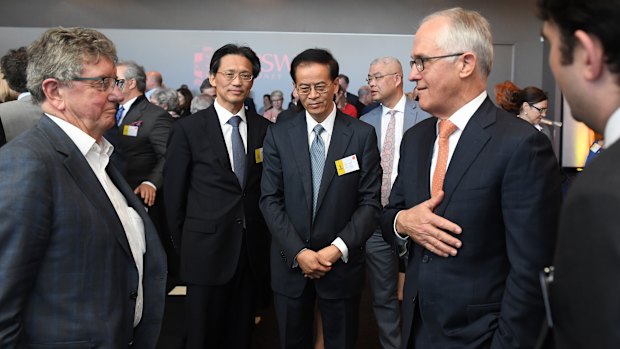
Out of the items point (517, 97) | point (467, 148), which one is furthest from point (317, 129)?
point (517, 97)

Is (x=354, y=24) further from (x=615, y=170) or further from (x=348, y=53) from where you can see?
(x=615, y=170)

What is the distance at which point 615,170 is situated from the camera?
2.85ft

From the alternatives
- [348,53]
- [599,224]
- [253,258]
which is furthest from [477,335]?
[348,53]

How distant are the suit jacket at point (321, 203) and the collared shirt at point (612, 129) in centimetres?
191

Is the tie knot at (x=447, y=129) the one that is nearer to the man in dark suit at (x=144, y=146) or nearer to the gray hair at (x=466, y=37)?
the gray hair at (x=466, y=37)

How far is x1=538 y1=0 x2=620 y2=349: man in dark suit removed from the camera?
0.84m

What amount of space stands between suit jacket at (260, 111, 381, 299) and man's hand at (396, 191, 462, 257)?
961 mm

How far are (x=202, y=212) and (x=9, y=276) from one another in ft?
5.69

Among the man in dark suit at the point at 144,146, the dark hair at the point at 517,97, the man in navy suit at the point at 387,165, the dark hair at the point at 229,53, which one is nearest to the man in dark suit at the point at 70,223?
the dark hair at the point at 229,53

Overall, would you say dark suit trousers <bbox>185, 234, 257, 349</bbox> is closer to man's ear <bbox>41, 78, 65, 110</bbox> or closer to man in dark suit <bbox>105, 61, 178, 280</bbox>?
man in dark suit <bbox>105, 61, 178, 280</bbox>

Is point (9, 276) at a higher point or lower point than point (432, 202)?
lower

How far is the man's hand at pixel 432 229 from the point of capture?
1.78 m

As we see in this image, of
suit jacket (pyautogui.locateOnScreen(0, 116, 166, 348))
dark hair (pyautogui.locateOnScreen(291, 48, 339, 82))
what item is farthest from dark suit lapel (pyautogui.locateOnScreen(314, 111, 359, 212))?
suit jacket (pyautogui.locateOnScreen(0, 116, 166, 348))

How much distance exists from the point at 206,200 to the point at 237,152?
0.32m
